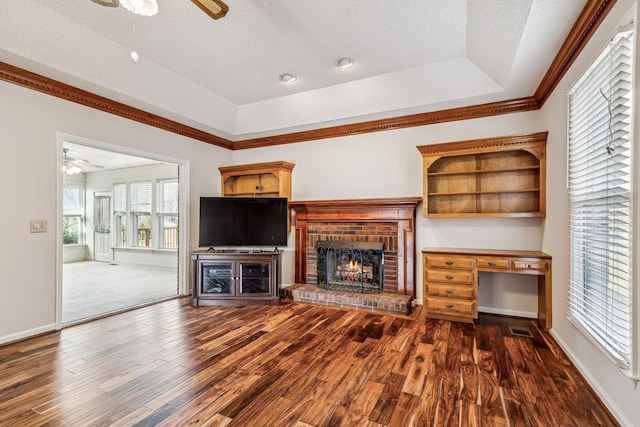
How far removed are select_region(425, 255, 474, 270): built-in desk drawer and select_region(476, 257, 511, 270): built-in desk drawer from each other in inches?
3.3

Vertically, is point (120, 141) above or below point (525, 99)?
below

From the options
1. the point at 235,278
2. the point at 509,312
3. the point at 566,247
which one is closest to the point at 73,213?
the point at 235,278

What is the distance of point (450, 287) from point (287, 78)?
10.4ft

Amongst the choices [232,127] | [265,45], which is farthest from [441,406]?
[232,127]

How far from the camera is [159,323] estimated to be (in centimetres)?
354

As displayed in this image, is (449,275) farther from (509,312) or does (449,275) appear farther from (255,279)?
(255,279)

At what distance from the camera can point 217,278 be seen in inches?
171

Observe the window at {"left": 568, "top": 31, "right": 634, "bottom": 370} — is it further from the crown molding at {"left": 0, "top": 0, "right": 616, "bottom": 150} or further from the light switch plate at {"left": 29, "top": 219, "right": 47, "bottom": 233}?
the light switch plate at {"left": 29, "top": 219, "right": 47, "bottom": 233}

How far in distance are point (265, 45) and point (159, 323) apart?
3221 millimetres

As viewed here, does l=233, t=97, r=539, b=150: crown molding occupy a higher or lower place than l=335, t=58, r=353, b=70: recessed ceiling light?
lower

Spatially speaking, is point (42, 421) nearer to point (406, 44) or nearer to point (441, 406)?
point (441, 406)

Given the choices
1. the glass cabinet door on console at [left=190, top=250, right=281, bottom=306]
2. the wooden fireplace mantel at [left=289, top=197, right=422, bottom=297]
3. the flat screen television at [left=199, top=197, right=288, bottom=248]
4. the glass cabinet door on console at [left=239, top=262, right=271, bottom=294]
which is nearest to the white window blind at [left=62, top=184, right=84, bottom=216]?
the flat screen television at [left=199, top=197, right=288, bottom=248]

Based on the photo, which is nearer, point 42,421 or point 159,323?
point 42,421

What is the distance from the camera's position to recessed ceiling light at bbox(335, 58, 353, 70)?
3.44 m
